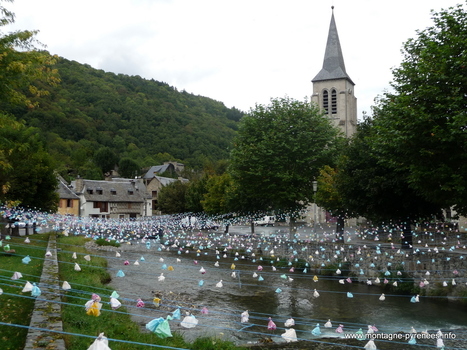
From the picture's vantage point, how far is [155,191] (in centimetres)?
8381

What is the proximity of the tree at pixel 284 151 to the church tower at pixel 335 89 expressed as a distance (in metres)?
26.5

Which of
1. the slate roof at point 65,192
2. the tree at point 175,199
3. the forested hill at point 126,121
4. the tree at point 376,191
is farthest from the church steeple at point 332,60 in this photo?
the forested hill at point 126,121

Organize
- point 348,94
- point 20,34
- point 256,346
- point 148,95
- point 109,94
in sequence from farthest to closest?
point 148,95 < point 109,94 < point 348,94 < point 20,34 < point 256,346

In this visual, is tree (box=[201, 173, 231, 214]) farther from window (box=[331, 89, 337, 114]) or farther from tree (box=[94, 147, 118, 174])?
tree (box=[94, 147, 118, 174])

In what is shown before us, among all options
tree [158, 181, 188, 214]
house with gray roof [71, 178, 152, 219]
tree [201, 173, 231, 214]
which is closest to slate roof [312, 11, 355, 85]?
tree [201, 173, 231, 214]

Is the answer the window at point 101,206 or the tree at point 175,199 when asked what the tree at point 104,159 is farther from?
the tree at point 175,199

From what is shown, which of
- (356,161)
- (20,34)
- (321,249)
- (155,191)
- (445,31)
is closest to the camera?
(20,34)

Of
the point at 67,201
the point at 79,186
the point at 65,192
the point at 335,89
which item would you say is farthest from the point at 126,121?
the point at 335,89

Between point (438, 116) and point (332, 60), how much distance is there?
49.5 m

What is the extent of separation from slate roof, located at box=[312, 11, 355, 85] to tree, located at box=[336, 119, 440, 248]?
36.9 m

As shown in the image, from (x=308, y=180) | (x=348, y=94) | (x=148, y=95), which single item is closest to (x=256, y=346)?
(x=308, y=180)

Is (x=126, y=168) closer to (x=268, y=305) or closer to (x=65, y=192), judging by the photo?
(x=65, y=192)

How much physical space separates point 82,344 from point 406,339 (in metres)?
10.2

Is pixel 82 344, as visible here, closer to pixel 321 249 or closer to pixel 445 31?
pixel 445 31
